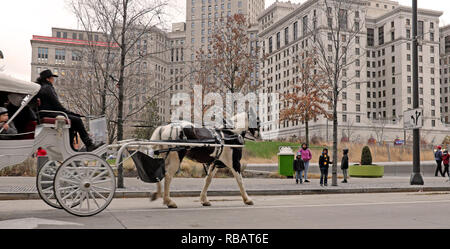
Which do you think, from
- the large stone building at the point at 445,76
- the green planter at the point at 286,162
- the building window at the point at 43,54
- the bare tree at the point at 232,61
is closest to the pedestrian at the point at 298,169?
the green planter at the point at 286,162

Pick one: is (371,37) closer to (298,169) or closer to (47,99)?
(298,169)

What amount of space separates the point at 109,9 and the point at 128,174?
8586 millimetres

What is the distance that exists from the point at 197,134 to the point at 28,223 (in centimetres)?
412

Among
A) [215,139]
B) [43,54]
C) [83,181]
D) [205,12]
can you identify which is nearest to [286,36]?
[205,12]

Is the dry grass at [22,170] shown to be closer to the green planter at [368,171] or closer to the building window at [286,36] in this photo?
the green planter at [368,171]

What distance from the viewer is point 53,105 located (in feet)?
24.3

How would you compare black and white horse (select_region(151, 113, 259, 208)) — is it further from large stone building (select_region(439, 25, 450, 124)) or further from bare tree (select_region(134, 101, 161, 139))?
large stone building (select_region(439, 25, 450, 124))

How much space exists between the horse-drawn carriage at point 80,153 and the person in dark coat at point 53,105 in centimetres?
15

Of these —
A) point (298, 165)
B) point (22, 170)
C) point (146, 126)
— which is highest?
point (146, 126)

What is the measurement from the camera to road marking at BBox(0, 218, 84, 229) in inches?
248

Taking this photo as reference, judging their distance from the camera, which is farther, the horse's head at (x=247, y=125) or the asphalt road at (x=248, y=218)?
the horse's head at (x=247, y=125)

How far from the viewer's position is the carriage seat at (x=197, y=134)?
9.66 metres

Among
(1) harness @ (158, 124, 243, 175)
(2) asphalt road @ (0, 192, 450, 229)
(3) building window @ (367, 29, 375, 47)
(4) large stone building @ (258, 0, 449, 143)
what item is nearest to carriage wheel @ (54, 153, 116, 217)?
(2) asphalt road @ (0, 192, 450, 229)

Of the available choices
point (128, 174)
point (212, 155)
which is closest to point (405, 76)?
point (128, 174)
